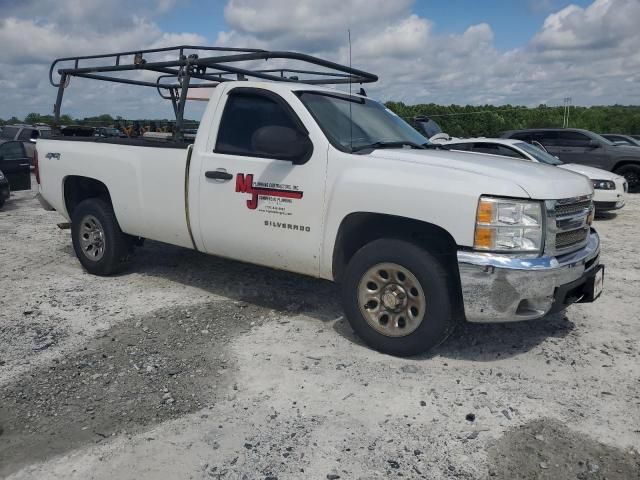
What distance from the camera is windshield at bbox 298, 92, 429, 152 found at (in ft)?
14.3

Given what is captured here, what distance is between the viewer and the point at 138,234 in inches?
221

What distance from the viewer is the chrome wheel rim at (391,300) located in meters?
3.89

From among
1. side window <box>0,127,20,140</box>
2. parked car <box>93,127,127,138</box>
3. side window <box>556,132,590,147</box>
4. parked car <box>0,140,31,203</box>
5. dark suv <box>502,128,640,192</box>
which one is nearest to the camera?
parked car <box>93,127,127,138</box>

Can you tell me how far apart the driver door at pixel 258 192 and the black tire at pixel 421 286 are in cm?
41

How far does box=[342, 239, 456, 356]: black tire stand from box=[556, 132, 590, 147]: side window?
11.2m

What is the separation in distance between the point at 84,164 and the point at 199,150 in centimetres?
172

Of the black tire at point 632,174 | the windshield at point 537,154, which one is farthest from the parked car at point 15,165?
the black tire at point 632,174

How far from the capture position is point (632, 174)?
44.2 ft

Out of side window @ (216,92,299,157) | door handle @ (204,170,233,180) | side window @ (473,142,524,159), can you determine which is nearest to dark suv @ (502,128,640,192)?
side window @ (473,142,524,159)

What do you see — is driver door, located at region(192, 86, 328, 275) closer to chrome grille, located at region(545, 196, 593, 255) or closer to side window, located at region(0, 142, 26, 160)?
chrome grille, located at region(545, 196, 593, 255)

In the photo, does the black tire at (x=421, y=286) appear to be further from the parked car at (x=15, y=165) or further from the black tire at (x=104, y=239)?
the parked car at (x=15, y=165)

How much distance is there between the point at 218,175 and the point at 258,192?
0.44 m

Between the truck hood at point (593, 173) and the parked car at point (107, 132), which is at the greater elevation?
the parked car at point (107, 132)

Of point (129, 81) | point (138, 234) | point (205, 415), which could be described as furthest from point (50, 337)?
point (129, 81)
